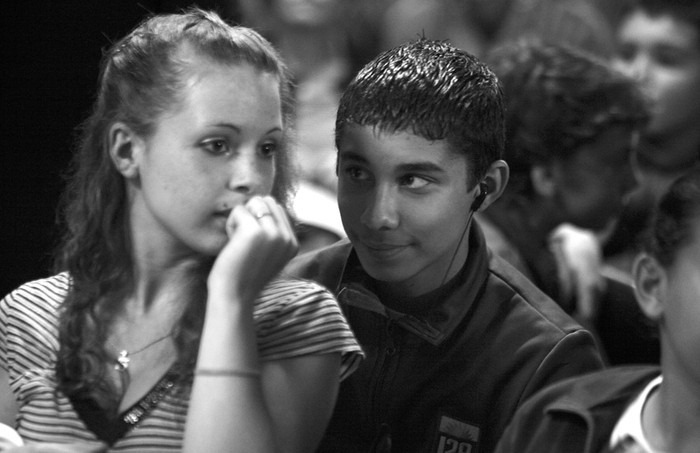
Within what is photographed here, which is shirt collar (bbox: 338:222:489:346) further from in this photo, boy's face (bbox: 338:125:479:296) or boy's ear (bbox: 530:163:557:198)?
boy's ear (bbox: 530:163:557:198)

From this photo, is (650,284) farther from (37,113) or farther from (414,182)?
(37,113)

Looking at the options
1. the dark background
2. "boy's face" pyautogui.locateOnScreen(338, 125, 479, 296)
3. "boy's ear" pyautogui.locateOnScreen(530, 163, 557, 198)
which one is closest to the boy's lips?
"boy's face" pyautogui.locateOnScreen(338, 125, 479, 296)

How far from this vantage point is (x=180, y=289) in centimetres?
166

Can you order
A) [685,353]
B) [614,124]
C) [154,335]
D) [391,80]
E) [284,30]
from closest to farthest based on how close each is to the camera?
[685,353]
[154,335]
[391,80]
[614,124]
[284,30]

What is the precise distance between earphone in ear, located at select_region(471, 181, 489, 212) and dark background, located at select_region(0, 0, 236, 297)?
2.13ft

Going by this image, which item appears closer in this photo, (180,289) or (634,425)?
(634,425)

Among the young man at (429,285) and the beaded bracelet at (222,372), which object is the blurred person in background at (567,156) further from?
the beaded bracelet at (222,372)

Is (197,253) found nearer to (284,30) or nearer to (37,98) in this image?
(37,98)

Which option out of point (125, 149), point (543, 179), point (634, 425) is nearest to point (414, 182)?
point (125, 149)

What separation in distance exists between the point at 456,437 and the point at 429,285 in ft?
0.89

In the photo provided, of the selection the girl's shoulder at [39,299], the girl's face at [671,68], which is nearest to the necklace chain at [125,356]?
the girl's shoulder at [39,299]

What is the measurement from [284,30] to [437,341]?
2.84m

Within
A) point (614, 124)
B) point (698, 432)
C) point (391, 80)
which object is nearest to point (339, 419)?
point (391, 80)

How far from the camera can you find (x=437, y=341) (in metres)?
1.83
